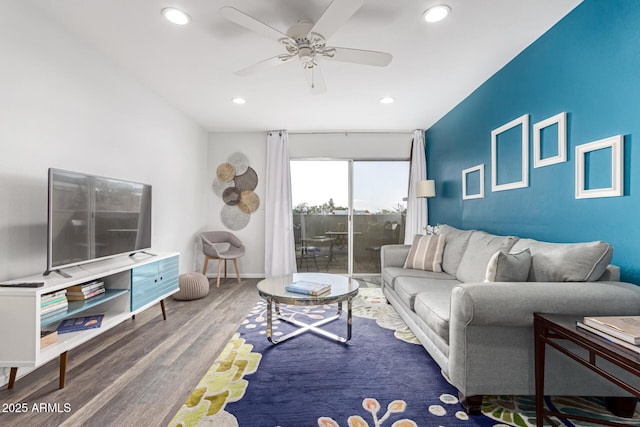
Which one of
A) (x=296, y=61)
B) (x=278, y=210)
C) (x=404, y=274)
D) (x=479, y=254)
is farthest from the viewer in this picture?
(x=278, y=210)

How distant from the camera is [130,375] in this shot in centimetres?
198

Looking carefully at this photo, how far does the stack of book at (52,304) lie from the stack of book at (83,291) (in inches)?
8.2

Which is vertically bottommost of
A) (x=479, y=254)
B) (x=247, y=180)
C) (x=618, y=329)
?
(x=618, y=329)

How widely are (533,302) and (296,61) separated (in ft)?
8.44

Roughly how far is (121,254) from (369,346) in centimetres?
227

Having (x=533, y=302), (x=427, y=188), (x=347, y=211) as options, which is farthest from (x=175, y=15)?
(x=347, y=211)

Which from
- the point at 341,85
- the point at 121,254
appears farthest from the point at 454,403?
the point at 341,85

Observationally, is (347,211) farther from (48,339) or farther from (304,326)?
(48,339)

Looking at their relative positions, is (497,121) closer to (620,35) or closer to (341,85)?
(620,35)

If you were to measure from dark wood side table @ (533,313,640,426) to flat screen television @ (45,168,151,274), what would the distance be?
2.81 meters

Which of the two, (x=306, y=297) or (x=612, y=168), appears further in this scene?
(x=306, y=297)

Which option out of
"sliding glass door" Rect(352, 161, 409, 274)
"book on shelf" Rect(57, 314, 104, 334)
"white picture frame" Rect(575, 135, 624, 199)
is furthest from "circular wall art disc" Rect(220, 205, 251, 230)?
"white picture frame" Rect(575, 135, 624, 199)

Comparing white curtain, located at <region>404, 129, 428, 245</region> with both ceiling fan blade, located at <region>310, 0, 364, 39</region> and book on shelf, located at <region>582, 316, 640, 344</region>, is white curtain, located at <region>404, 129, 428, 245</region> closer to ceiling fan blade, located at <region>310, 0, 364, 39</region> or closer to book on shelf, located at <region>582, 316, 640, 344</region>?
ceiling fan blade, located at <region>310, 0, 364, 39</region>

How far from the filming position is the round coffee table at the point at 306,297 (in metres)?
2.25
